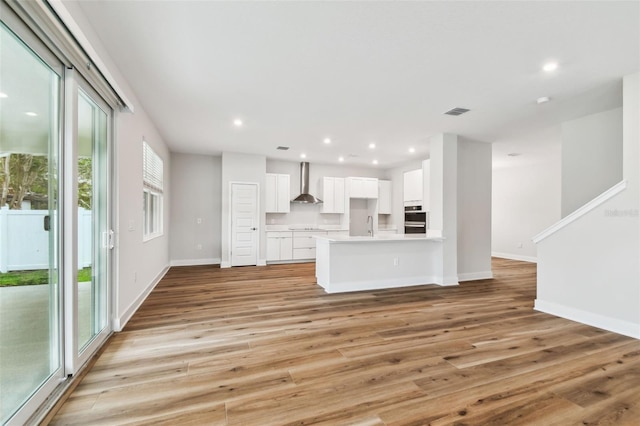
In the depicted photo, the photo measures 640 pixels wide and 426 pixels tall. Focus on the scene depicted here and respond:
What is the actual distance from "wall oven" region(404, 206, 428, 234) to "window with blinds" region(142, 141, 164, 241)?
5.67 metres

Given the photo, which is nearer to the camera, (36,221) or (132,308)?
(36,221)

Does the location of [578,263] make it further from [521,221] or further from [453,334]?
[521,221]

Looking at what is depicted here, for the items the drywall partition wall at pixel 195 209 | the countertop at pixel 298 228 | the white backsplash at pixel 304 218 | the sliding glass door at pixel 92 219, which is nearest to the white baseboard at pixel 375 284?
the countertop at pixel 298 228

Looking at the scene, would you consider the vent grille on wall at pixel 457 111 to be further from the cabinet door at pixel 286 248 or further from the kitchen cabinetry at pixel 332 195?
the cabinet door at pixel 286 248

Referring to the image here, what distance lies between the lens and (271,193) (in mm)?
7250

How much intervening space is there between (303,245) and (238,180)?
2.35 meters

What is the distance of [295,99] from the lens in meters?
3.52

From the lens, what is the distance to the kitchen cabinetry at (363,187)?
7.88 m

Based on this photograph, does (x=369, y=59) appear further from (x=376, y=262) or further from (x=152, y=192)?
(x=152, y=192)

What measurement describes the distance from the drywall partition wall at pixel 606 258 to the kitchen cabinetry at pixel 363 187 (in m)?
4.71

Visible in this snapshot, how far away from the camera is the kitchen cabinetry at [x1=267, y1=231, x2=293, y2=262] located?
7.03 metres

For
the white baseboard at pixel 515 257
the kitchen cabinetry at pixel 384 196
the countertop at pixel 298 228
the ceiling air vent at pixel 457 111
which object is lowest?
the white baseboard at pixel 515 257

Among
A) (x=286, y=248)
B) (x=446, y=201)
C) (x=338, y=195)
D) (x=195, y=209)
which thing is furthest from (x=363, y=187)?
(x=195, y=209)

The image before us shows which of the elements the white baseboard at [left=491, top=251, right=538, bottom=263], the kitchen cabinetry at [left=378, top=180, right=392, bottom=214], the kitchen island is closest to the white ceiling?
the kitchen island
